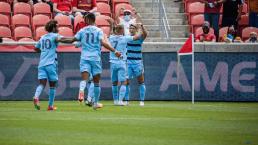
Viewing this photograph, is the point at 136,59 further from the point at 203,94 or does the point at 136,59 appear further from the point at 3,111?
the point at 3,111

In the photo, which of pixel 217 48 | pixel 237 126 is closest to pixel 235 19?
pixel 217 48

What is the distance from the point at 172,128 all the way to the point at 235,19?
557 inches

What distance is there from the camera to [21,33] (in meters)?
26.8

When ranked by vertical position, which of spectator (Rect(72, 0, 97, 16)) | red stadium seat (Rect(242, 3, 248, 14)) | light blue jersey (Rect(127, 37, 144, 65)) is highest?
spectator (Rect(72, 0, 97, 16))

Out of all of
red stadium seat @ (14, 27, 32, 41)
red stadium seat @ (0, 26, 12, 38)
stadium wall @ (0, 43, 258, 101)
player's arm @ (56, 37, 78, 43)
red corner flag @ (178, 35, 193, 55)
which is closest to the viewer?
player's arm @ (56, 37, 78, 43)

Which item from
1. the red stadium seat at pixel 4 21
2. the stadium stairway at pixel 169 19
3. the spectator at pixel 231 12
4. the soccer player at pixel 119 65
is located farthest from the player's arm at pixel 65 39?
the spectator at pixel 231 12

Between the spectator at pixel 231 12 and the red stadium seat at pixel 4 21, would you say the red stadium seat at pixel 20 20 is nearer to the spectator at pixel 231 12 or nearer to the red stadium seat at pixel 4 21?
the red stadium seat at pixel 4 21

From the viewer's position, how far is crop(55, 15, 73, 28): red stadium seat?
89.4 ft

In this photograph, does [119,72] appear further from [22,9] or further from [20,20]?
[22,9]

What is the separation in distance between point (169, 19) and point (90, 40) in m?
9.67

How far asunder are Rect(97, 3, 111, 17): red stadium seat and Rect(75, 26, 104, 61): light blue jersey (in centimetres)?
845

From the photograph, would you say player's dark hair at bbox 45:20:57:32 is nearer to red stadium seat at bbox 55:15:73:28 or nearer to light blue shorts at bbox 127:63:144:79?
light blue shorts at bbox 127:63:144:79

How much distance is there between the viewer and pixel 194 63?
1038 inches

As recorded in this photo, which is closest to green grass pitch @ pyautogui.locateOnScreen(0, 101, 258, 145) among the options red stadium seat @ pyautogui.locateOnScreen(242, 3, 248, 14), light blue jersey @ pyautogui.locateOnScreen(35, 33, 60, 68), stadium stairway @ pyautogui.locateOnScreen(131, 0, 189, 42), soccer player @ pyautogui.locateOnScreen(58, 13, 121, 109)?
soccer player @ pyautogui.locateOnScreen(58, 13, 121, 109)
